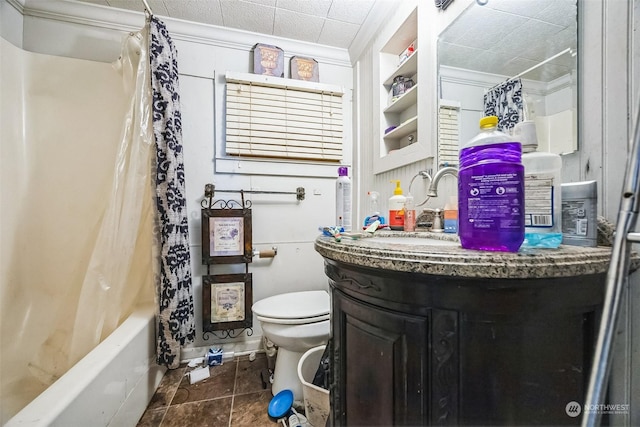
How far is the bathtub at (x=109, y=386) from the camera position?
2.02ft

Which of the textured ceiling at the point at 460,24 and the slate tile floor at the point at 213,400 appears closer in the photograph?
the textured ceiling at the point at 460,24

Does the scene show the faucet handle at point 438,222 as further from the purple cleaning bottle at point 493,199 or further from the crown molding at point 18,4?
the crown molding at point 18,4

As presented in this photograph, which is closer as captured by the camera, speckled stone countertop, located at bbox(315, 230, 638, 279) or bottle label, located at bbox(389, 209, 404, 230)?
speckled stone countertop, located at bbox(315, 230, 638, 279)

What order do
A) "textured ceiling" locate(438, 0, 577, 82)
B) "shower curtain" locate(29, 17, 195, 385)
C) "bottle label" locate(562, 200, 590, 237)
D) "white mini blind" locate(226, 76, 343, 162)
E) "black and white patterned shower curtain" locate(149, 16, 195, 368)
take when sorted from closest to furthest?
1. "bottle label" locate(562, 200, 590, 237)
2. "textured ceiling" locate(438, 0, 577, 82)
3. "shower curtain" locate(29, 17, 195, 385)
4. "black and white patterned shower curtain" locate(149, 16, 195, 368)
5. "white mini blind" locate(226, 76, 343, 162)

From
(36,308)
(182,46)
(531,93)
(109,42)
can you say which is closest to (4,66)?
(109,42)

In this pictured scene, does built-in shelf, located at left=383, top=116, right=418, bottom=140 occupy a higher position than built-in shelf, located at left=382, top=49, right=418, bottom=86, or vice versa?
built-in shelf, located at left=382, top=49, right=418, bottom=86

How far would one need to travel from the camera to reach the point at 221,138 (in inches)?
62.1

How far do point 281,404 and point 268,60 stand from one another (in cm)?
200

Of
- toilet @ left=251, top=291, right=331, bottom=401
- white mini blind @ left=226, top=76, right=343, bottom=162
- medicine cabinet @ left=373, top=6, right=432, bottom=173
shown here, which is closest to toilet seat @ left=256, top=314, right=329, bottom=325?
toilet @ left=251, top=291, right=331, bottom=401

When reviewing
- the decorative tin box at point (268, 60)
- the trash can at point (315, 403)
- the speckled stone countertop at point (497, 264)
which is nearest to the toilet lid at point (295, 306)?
the trash can at point (315, 403)

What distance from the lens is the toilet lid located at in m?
1.13

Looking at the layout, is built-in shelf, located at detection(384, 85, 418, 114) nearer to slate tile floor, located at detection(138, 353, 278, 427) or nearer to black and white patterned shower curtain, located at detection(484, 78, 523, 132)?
black and white patterned shower curtain, located at detection(484, 78, 523, 132)

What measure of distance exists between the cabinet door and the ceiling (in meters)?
1.60

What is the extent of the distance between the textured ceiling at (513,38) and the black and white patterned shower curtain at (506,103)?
0.04 metres
